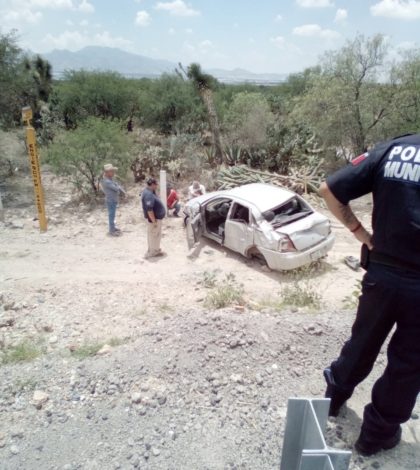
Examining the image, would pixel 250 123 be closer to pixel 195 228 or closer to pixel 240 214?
pixel 195 228

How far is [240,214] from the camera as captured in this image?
7488 millimetres

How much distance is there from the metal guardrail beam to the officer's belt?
1127mm

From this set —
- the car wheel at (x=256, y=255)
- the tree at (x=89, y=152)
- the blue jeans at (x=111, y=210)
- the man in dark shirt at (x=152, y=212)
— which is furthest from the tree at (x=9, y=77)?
the car wheel at (x=256, y=255)

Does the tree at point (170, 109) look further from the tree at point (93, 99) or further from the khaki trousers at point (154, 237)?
the khaki trousers at point (154, 237)

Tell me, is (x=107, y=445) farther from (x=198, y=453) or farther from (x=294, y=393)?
(x=294, y=393)

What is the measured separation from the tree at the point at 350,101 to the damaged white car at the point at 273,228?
977 cm

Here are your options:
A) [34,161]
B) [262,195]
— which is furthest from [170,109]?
[262,195]

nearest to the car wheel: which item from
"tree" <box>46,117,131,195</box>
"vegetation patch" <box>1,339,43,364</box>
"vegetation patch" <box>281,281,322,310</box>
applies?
"vegetation patch" <box>281,281,322,310</box>

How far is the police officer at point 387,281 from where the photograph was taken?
213cm

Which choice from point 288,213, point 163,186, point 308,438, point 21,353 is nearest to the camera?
point 308,438

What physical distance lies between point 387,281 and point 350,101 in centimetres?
1523

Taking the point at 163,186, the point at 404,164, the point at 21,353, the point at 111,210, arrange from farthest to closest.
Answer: the point at 163,186, the point at 111,210, the point at 21,353, the point at 404,164

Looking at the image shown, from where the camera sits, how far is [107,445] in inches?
106

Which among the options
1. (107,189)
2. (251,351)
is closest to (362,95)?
(107,189)
